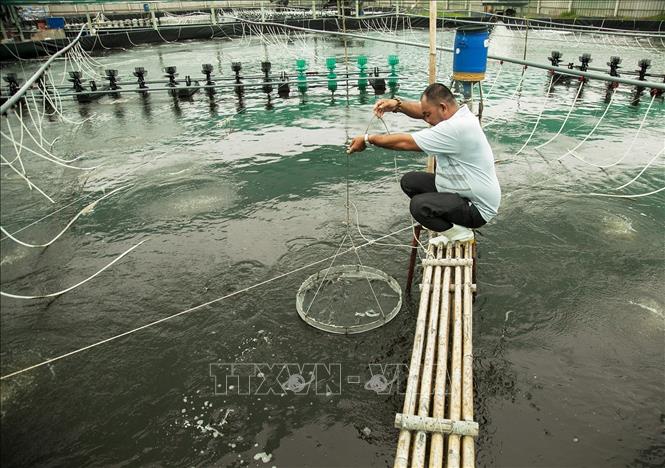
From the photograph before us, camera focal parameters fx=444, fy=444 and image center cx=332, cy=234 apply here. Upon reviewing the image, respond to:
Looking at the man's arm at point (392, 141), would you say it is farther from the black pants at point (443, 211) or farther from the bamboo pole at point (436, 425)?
the bamboo pole at point (436, 425)

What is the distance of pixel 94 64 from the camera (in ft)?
62.1

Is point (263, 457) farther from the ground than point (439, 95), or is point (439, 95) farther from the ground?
point (439, 95)

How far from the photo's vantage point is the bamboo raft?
2514 millimetres

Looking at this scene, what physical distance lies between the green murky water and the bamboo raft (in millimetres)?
468

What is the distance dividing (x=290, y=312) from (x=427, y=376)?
178 centimetres

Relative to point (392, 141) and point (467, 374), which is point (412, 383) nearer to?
point (467, 374)

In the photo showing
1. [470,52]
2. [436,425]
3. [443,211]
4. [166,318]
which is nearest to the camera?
[436,425]

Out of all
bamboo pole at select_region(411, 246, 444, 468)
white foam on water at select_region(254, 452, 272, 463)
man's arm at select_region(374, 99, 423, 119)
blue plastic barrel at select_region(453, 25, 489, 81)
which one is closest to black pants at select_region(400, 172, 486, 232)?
bamboo pole at select_region(411, 246, 444, 468)

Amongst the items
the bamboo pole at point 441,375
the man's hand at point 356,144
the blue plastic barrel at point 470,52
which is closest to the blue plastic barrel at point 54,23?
the blue plastic barrel at point 470,52

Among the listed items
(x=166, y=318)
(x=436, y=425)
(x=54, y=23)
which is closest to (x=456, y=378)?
(x=436, y=425)

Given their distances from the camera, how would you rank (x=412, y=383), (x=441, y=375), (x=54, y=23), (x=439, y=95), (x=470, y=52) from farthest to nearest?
(x=54, y=23)
(x=470, y=52)
(x=439, y=95)
(x=441, y=375)
(x=412, y=383)

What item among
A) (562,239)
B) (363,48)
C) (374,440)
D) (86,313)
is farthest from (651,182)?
(363,48)

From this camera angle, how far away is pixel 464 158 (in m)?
3.80

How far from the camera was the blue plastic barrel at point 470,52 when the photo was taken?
6.55m
